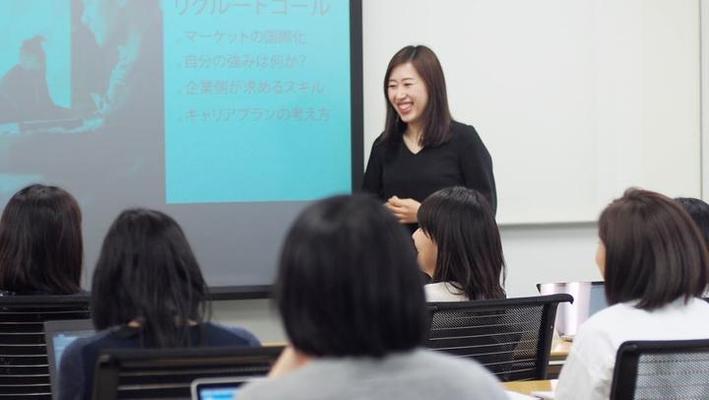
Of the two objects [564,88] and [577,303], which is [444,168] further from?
[564,88]

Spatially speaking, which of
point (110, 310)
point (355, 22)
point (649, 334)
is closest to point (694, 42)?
point (355, 22)

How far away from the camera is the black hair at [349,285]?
1.19m

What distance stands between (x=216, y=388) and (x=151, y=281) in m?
0.35

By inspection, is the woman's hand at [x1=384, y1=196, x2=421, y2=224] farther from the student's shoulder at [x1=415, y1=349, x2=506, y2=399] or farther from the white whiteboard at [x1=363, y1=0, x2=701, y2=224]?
the student's shoulder at [x1=415, y1=349, x2=506, y2=399]

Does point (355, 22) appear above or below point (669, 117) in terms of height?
above

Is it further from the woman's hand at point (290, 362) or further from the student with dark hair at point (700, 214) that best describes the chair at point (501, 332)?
the woman's hand at point (290, 362)

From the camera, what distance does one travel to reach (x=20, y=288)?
2.85 metres

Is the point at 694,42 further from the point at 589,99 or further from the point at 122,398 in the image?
the point at 122,398

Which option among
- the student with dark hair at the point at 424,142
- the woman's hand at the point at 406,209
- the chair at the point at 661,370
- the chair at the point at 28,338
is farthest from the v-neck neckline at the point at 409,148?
the chair at the point at 661,370

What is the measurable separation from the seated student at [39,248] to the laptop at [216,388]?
1287 mm

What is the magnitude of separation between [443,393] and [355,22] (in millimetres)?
3484

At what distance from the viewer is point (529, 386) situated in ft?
8.63

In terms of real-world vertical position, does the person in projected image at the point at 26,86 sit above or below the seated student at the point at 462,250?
above

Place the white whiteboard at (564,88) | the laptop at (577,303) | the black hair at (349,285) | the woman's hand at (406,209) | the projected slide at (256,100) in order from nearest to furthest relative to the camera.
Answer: the black hair at (349,285)
the laptop at (577,303)
the woman's hand at (406,209)
the projected slide at (256,100)
the white whiteboard at (564,88)
